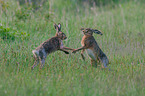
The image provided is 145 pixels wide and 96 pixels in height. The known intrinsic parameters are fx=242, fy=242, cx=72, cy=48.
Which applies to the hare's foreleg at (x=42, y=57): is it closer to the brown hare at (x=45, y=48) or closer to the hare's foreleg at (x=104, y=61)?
the brown hare at (x=45, y=48)

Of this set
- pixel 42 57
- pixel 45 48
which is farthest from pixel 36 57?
pixel 45 48

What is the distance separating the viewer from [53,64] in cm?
633

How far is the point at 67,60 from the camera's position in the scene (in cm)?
656


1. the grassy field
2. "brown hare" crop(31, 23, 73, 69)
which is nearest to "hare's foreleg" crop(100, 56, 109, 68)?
the grassy field

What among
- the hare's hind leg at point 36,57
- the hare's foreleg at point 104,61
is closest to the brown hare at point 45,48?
the hare's hind leg at point 36,57

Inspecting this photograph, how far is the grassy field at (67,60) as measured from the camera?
4703 mm

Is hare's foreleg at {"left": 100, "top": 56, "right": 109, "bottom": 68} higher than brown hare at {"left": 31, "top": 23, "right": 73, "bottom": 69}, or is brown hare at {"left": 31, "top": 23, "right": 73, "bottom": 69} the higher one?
brown hare at {"left": 31, "top": 23, "right": 73, "bottom": 69}

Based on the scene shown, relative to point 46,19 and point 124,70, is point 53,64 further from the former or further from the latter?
point 46,19

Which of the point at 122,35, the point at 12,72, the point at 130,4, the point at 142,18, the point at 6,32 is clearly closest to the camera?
the point at 12,72

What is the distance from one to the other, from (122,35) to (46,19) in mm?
3164

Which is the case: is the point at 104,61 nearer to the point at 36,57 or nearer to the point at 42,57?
the point at 42,57

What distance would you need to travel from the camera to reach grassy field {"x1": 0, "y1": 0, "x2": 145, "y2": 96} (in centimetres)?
470

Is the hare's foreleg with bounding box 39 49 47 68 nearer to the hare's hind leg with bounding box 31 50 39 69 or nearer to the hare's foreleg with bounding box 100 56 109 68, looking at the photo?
the hare's hind leg with bounding box 31 50 39 69

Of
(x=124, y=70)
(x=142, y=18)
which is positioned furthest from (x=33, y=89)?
(x=142, y=18)
